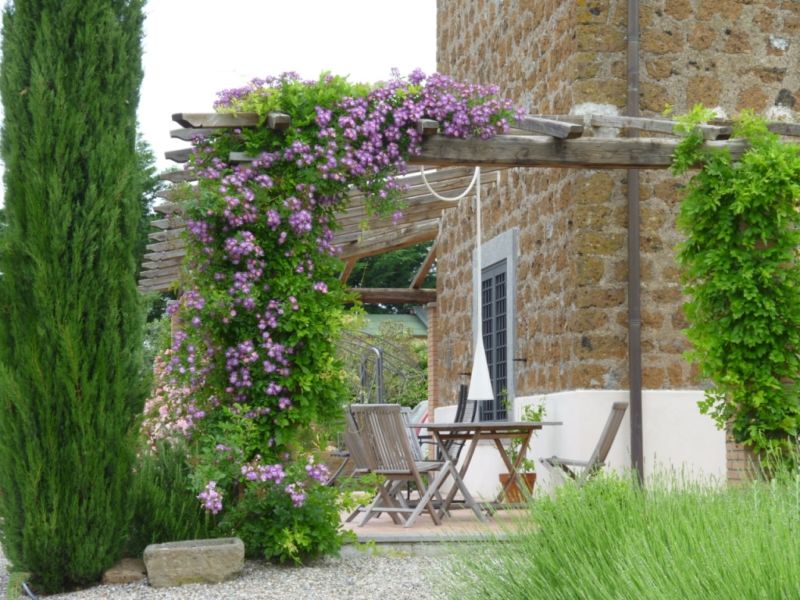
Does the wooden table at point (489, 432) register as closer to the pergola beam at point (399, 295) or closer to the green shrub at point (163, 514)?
the green shrub at point (163, 514)

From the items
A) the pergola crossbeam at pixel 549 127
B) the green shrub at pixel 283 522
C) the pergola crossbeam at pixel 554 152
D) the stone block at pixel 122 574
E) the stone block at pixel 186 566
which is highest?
the pergola crossbeam at pixel 549 127

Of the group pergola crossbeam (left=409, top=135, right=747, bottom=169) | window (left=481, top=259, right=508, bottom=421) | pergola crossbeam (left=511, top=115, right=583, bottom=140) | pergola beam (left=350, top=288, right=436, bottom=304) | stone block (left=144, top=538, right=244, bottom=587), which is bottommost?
stone block (left=144, top=538, right=244, bottom=587)

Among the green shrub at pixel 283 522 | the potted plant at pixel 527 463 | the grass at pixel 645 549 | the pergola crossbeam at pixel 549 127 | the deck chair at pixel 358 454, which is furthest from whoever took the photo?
the potted plant at pixel 527 463

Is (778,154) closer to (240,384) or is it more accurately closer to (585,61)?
(585,61)

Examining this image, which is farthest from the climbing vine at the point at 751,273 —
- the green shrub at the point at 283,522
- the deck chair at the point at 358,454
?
the green shrub at the point at 283,522

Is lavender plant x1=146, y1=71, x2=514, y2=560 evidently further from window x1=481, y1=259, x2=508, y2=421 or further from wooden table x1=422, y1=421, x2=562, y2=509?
window x1=481, y1=259, x2=508, y2=421

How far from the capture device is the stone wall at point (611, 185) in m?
8.26

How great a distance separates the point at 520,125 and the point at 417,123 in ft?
2.15

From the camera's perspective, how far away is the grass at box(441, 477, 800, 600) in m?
2.95

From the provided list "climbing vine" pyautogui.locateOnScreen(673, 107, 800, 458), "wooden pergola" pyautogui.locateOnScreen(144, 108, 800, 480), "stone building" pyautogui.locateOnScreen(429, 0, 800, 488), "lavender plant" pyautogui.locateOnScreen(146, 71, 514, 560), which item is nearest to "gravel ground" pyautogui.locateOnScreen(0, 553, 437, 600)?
"lavender plant" pyautogui.locateOnScreen(146, 71, 514, 560)

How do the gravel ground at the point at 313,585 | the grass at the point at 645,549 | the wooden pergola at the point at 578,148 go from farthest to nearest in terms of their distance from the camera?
the wooden pergola at the point at 578,148
the gravel ground at the point at 313,585
the grass at the point at 645,549

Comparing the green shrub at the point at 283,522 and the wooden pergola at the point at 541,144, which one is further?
the wooden pergola at the point at 541,144

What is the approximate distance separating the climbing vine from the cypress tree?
336 cm

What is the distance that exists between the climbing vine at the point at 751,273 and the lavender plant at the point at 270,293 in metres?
1.91
